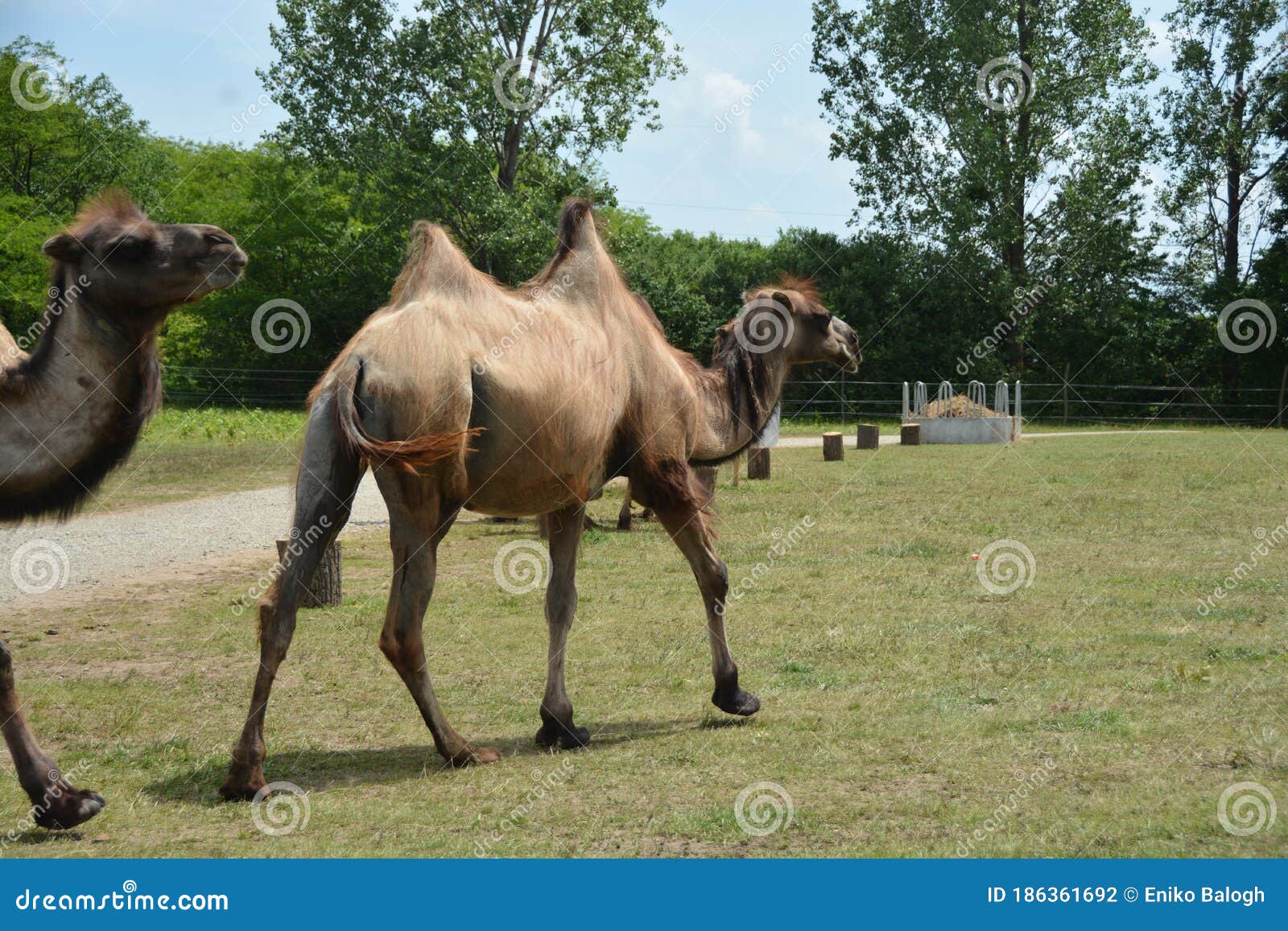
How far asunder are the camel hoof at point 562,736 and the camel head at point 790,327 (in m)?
2.79

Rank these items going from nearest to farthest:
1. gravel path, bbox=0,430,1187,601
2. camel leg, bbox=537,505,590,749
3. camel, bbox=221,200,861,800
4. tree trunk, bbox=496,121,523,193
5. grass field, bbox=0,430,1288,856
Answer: grass field, bbox=0,430,1288,856 < camel, bbox=221,200,861,800 < camel leg, bbox=537,505,590,749 < gravel path, bbox=0,430,1187,601 < tree trunk, bbox=496,121,523,193

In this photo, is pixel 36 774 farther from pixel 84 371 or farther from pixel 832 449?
pixel 832 449

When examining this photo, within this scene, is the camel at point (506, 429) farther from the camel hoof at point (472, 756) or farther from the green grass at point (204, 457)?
the green grass at point (204, 457)

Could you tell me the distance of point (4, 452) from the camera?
15.1 feet

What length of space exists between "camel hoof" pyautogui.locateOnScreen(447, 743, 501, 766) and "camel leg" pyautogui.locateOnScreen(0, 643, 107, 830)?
1686mm

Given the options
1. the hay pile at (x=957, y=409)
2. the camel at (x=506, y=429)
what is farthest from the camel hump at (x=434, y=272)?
the hay pile at (x=957, y=409)

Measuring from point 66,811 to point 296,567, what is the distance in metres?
1.33

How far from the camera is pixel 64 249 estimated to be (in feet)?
15.4

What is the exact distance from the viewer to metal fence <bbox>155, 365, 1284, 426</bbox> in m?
37.1

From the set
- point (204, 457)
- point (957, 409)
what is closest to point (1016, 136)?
point (957, 409)

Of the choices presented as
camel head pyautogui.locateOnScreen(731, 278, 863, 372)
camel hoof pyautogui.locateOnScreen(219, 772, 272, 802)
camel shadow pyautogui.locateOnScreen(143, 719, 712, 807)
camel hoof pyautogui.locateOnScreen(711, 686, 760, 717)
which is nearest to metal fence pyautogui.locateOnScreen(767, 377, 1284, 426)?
camel head pyautogui.locateOnScreen(731, 278, 863, 372)

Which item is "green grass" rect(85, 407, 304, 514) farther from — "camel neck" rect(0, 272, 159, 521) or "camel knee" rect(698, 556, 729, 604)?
"camel neck" rect(0, 272, 159, 521)

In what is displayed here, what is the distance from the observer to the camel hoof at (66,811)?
15.9 feet

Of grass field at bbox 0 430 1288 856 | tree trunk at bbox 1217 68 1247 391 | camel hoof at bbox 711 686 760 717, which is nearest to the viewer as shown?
grass field at bbox 0 430 1288 856
